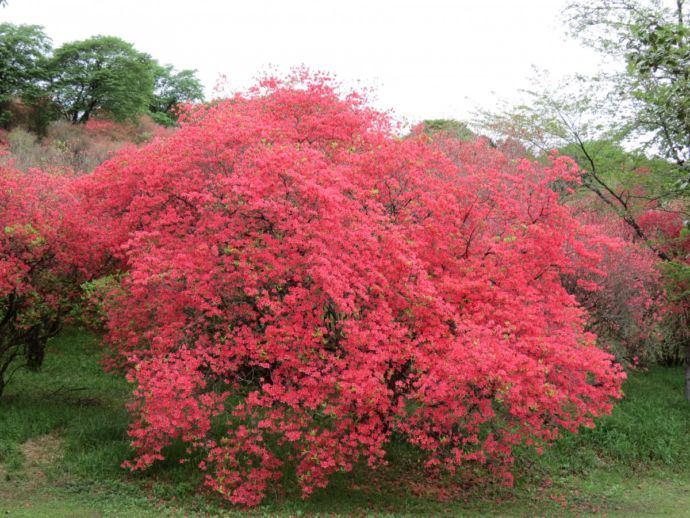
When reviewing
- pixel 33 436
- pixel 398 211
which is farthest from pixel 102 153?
pixel 398 211

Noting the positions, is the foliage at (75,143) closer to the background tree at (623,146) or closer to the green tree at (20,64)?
the green tree at (20,64)

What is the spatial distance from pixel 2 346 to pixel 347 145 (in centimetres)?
964

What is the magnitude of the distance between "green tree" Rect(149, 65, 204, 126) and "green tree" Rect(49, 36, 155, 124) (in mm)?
7823

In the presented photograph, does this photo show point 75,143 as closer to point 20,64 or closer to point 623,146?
point 20,64

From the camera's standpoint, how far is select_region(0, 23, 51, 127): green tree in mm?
37906

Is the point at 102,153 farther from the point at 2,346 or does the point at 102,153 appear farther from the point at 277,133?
the point at 277,133

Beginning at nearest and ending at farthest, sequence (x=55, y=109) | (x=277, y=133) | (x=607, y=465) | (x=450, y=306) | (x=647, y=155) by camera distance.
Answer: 1. (x=450, y=306)
2. (x=277, y=133)
3. (x=607, y=465)
4. (x=647, y=155)
5. (x=55, y=109)

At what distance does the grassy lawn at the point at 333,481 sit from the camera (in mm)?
11641

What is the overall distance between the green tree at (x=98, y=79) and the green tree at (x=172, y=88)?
308 inches

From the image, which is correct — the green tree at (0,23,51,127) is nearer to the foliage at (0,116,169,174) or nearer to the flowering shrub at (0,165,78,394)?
the foliage at (0,116,169,174)

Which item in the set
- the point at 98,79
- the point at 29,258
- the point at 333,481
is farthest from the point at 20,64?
the point at 333,481

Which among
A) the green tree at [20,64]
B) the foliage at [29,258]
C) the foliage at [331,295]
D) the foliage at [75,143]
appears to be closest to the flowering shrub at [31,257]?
the foliage at [29,258]

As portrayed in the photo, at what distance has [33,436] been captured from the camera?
14008 mm

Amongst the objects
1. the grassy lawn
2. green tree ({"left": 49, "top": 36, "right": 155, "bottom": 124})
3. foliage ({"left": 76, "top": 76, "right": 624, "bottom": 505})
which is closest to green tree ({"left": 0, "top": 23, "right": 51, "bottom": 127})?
green tree ({"left": 49, "top": 36, "right": 155, "bottom": 124})
